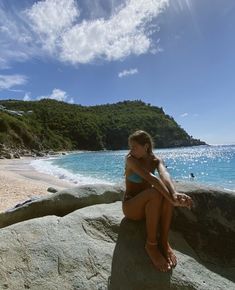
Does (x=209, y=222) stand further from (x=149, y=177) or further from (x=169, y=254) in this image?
(x=149, y=177)

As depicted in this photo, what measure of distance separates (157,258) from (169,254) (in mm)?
210

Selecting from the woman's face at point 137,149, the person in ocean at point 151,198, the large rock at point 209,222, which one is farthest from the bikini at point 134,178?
the large rock at point 209,222

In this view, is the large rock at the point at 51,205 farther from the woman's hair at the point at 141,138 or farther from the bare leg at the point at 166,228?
the bare leg at the point at 166,228

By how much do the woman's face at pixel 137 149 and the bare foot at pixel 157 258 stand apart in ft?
3.97

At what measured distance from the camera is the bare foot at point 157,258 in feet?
15.2

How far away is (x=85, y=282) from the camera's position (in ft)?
14.7

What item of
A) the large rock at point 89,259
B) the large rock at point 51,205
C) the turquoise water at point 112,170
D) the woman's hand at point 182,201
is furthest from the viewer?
the turquoise water at point 112,170

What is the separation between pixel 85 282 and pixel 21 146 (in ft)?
278

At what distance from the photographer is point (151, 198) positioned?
4.79 meters

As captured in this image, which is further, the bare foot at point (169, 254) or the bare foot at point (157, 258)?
the bare foot at point (169, 254)

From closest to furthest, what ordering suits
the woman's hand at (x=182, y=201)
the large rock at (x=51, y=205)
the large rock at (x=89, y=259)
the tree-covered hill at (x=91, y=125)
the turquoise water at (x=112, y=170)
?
the large rock at (x=89, y=259)
the woman's hand at (x=182, y=201)
the large rock at (x=51, y=205)
the turquoise water at (x=112, y=170)
the tree-covered hill at (x=91, y=125)

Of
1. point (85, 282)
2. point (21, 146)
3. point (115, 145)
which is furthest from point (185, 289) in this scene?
point (115, 145)

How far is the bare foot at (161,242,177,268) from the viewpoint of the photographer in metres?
4.75

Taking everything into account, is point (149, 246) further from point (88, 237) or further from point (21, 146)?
point (21, 146)
